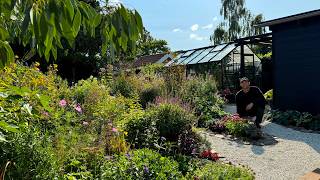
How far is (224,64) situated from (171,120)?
1278 centimetres

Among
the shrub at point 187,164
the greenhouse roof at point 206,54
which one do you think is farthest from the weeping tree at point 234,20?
the shrub at point 187,164

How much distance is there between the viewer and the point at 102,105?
6.89m

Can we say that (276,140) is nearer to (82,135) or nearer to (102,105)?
(102,105)

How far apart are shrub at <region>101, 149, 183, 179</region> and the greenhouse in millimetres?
13245

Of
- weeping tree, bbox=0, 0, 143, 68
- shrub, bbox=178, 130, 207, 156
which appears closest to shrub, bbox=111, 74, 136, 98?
shrub, bbox=178, 130, 207, 156

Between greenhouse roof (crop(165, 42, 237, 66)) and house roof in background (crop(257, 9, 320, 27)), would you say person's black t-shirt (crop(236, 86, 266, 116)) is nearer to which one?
house roof in background (crop(257, 9, 320, 27))

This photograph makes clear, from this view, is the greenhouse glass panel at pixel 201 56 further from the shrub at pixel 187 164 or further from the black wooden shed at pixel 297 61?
the shrub at pixel 187 164

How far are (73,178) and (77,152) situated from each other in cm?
52

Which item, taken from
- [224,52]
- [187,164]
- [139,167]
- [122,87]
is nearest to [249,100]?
[122,87]

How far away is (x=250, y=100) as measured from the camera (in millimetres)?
9695

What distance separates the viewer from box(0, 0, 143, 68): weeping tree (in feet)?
4.05

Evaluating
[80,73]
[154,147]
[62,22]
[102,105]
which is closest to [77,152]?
[154,147]

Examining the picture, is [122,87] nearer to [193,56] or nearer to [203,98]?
[203,98]

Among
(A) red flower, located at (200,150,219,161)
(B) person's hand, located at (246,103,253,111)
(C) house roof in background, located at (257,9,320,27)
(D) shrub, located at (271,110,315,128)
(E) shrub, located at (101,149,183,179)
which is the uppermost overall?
(C) house roof in background, located at (257,9,320,27)
